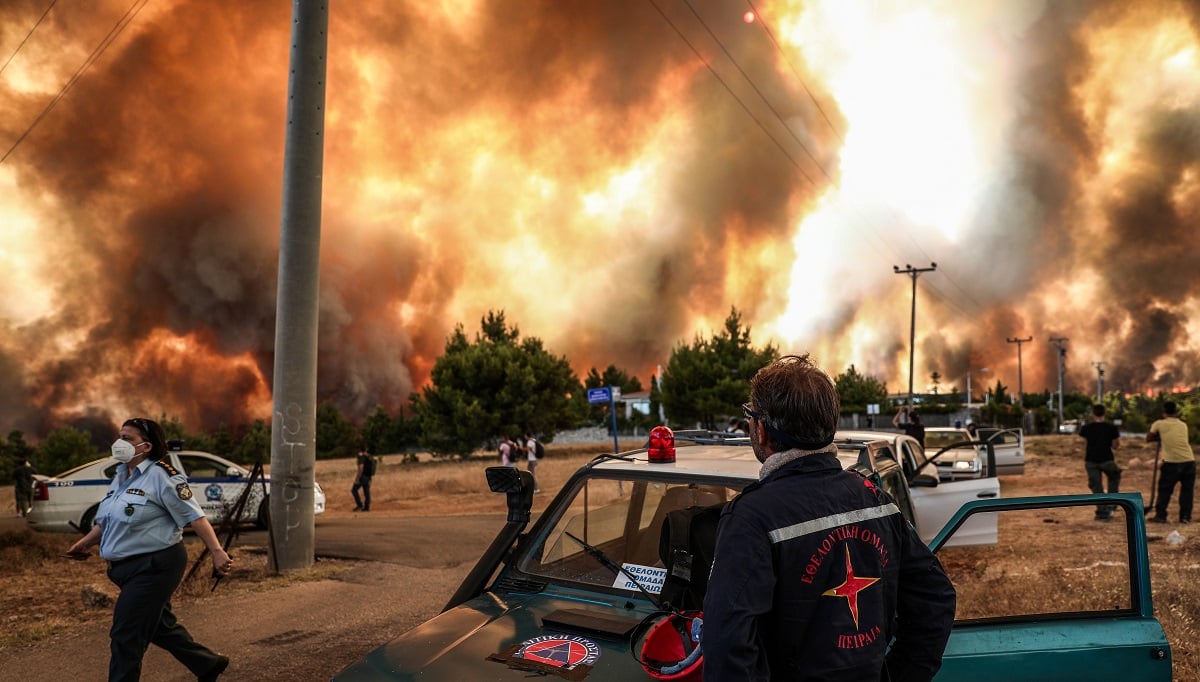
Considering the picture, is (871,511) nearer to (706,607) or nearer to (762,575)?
(762,575)

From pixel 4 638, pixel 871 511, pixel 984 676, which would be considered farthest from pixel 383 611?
pixel 871 511

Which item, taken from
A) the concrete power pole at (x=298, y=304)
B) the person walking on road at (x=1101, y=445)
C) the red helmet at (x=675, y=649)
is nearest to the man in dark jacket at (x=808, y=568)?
the red helmet at (x=675, y=649)

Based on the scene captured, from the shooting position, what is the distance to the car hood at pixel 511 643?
110 inches

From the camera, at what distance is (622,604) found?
3377 mm

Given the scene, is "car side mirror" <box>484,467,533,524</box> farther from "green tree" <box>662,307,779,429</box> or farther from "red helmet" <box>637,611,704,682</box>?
"green tree" <box>662,307,779,429</box>

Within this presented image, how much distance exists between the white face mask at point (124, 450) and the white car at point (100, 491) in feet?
27.9

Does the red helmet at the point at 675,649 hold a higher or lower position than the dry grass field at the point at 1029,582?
higher

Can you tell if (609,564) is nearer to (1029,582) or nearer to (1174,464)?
(1029,582)

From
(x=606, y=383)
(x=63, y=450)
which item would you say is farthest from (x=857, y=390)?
(x=63, y=450)

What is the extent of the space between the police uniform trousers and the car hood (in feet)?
6.59

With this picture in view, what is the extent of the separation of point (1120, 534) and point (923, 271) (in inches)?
1882

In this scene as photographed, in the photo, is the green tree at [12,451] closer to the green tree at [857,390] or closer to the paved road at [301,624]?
the paved road at [301,624]

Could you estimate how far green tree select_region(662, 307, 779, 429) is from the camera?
5441cm

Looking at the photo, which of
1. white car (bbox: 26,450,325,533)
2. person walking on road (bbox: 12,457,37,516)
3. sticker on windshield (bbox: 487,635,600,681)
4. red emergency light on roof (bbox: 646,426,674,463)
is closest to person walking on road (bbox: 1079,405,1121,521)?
red emergency light on roof (bbox: 646,426,674,463)
